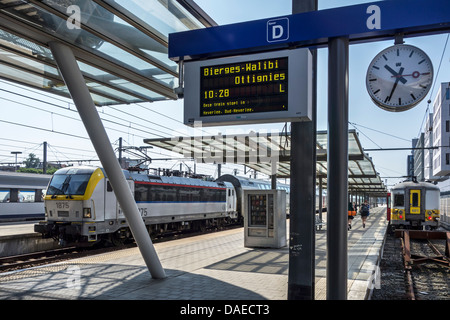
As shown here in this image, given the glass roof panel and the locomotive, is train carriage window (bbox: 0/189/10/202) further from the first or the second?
the glass roof panel

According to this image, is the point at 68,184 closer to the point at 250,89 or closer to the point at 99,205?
the point at 99,205

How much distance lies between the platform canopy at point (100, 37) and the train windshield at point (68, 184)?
4703mm

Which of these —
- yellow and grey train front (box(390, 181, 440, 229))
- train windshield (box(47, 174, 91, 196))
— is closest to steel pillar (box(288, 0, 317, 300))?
train windshield (box(47, 174, 91, 196))

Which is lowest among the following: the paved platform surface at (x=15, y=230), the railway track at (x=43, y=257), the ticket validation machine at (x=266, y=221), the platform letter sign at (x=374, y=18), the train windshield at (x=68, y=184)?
the railway track at (x=43, y=257)

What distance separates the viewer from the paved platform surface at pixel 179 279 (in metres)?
7.09

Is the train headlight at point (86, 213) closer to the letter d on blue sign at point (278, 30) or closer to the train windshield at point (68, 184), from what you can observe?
the train windshield at point (68, 184)

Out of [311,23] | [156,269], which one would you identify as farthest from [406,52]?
[156,269]

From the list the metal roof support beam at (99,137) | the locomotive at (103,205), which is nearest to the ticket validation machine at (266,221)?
the locomotive at (103,205)

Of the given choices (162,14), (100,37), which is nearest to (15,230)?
(100,37)

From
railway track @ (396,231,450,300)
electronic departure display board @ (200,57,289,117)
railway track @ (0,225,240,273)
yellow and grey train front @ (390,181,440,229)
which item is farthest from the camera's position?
yellow and grey train front @ (390,181,440,229)

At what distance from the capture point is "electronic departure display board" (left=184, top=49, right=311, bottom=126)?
5188 mm

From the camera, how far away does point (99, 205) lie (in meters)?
14.0

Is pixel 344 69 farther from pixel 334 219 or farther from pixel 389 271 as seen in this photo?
pixel 389 271

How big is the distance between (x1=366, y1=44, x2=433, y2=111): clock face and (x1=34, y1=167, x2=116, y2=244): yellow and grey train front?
10803 mm
